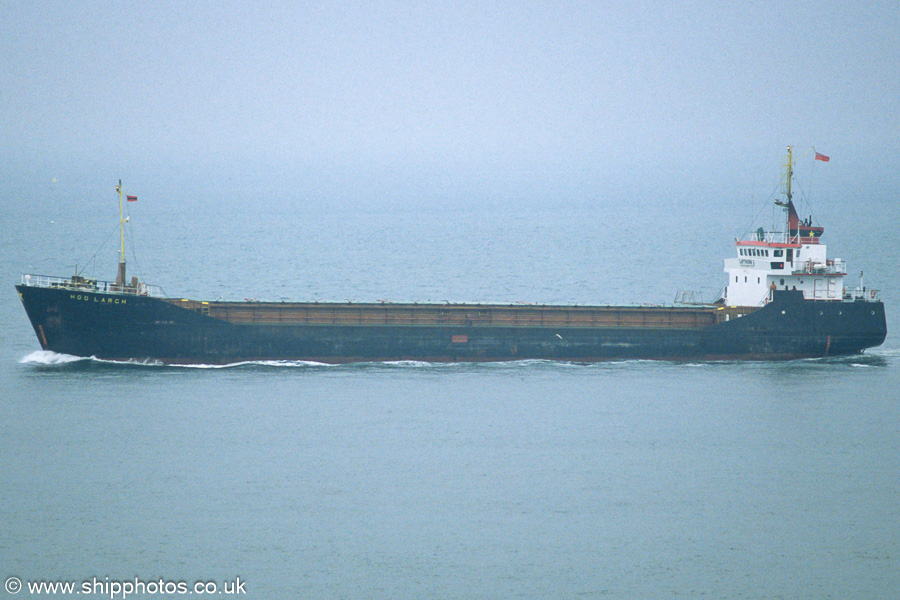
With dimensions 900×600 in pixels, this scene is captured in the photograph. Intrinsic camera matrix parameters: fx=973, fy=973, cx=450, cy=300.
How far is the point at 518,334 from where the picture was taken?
45906mm

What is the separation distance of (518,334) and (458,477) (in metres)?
16.3

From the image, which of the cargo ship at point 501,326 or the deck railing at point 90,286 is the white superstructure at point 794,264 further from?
the deck railing at point 90,286

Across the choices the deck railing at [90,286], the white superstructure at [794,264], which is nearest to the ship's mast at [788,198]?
the white superstructure at [794,264]

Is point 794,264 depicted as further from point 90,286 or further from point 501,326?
point 90,286

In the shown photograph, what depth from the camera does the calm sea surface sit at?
81.7 ft

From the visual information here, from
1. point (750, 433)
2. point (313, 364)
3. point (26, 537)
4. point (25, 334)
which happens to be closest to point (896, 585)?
point (750, 433)

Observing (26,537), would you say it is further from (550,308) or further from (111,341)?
(550,308)

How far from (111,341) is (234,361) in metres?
5.44

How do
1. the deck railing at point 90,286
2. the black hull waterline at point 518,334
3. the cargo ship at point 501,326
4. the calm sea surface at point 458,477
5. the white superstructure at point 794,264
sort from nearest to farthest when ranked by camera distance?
the calm sea surface at point 458,477, the deck railing at point 90,286, the cargo ship at point 501,326, the black hull waterline at point 518,334, the white superstructure at point 794,264

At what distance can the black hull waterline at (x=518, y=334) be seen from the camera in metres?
44.6

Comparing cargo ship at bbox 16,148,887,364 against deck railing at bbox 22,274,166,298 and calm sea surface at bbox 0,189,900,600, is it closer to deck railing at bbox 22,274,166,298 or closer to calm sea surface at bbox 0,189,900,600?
deck railing at bbox 22,274,166,298

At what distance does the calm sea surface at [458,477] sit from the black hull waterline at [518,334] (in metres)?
1.00

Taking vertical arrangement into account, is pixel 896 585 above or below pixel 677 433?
below

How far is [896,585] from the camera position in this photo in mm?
24375
